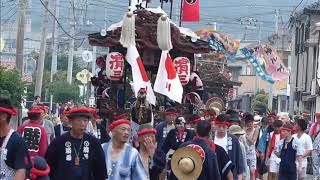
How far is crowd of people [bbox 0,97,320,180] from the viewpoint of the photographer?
8773mm

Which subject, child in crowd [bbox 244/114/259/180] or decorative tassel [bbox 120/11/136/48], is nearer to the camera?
child in crowd [bbox 244/114/259/180]

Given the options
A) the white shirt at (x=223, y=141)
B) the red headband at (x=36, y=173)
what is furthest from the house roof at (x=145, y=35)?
the red headband at (x=36, y=173)

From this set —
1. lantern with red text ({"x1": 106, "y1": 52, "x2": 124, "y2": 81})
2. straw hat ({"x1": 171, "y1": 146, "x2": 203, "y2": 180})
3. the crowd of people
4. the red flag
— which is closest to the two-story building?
the red flag

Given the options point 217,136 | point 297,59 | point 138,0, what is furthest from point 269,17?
point 217,136

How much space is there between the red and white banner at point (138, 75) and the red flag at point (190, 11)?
10.7 m

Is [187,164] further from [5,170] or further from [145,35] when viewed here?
[145,35]

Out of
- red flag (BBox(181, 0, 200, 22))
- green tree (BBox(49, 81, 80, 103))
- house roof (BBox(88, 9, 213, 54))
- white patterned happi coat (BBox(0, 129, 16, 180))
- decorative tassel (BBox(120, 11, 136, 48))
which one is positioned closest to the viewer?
white patterned happi coat (BBox(0, 129, 16, 180))

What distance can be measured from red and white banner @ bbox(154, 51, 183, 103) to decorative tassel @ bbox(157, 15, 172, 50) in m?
0.25

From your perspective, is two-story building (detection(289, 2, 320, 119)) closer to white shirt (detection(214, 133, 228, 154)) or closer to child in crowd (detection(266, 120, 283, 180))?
child in crowd (detection(266, 120, 283, 180))

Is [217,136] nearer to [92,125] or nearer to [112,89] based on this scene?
[92,125]

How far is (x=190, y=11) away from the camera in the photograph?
32062 millimetres

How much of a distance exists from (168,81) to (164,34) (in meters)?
1.06

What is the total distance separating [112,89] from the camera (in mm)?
23172

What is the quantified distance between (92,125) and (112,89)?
6235 millimetres
